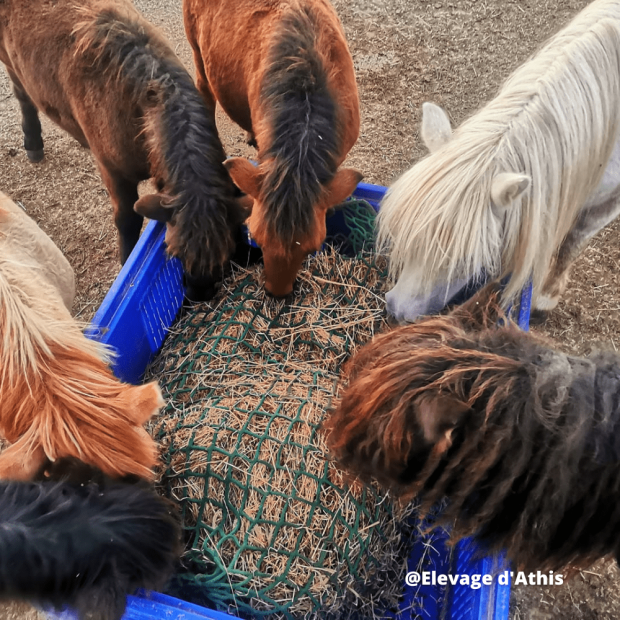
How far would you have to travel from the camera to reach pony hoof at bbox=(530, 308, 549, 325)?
2859 millimetres

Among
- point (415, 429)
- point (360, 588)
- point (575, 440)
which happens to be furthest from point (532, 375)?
point (360, 588)

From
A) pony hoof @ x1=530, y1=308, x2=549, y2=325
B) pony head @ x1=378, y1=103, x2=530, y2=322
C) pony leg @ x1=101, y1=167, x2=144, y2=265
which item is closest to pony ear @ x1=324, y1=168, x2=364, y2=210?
pony head @ x1=378, y1=103, x2=530, y2=322

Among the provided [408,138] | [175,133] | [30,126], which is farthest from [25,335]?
[408,138]

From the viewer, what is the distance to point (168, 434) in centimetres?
188

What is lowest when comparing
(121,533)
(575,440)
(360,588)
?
(360,588)

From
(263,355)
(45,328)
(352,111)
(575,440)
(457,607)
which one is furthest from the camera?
(352,111)

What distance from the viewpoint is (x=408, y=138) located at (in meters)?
3.70

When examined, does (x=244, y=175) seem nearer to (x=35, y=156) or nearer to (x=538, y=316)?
(x=538, y=316)

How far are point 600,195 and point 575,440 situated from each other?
5.49 feet

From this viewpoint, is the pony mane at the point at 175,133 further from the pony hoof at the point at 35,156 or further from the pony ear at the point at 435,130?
the pony hoof at the point at 35,156

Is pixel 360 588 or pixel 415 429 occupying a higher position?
pixel 415 429

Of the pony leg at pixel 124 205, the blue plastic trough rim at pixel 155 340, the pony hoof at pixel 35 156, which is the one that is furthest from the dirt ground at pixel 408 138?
the blue plastic trough rim at pixel 155 340

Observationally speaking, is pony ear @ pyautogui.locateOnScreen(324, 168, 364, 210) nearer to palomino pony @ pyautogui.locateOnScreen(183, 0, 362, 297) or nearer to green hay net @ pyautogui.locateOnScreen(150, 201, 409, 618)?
palomino pony @ pyautogui.locateOnScreen(183, 0, 362, 297)

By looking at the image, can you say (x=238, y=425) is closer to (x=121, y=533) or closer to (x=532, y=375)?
(x=121, y=533)
